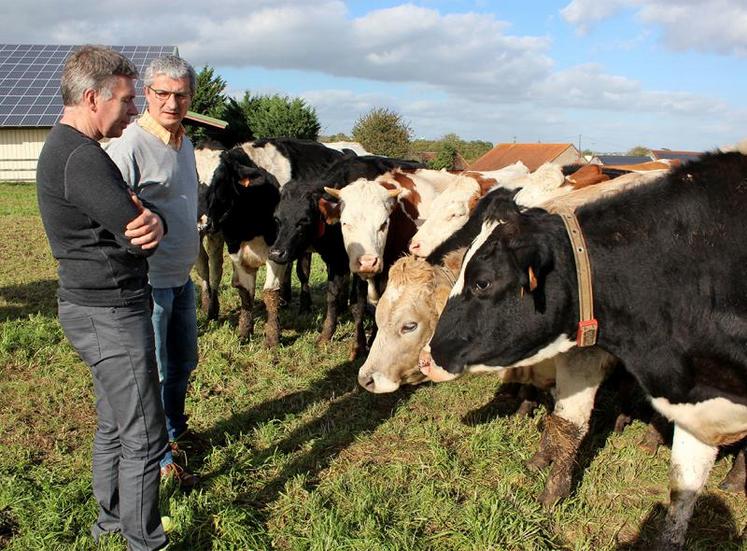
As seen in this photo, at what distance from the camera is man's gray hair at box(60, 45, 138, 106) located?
92.7 inches

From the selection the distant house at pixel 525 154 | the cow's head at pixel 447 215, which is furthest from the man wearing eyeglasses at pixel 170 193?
the distant house at pixel 525 154

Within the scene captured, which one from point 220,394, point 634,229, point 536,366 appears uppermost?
point 634,229

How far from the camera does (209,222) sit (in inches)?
253

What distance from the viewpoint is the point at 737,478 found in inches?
158

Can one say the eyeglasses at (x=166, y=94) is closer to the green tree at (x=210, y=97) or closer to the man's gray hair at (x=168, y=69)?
the man's gray hair at (x=168, y=69)

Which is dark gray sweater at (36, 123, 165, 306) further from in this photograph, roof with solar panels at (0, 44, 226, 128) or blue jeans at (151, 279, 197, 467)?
roof with solar panels at (0, 44, 226, 128)

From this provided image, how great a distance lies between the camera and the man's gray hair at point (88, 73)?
2.35 meters

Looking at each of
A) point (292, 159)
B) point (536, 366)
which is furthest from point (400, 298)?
point (292, 159)

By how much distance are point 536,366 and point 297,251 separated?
2868 mm

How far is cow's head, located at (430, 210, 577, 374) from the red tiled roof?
34.6 m

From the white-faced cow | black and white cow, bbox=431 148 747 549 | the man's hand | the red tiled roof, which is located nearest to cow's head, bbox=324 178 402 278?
the white-faced cow

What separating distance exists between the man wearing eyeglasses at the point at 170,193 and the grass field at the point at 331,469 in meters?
0.55

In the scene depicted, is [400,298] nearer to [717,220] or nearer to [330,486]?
[330,486]

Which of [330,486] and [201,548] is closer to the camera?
[201,548]
